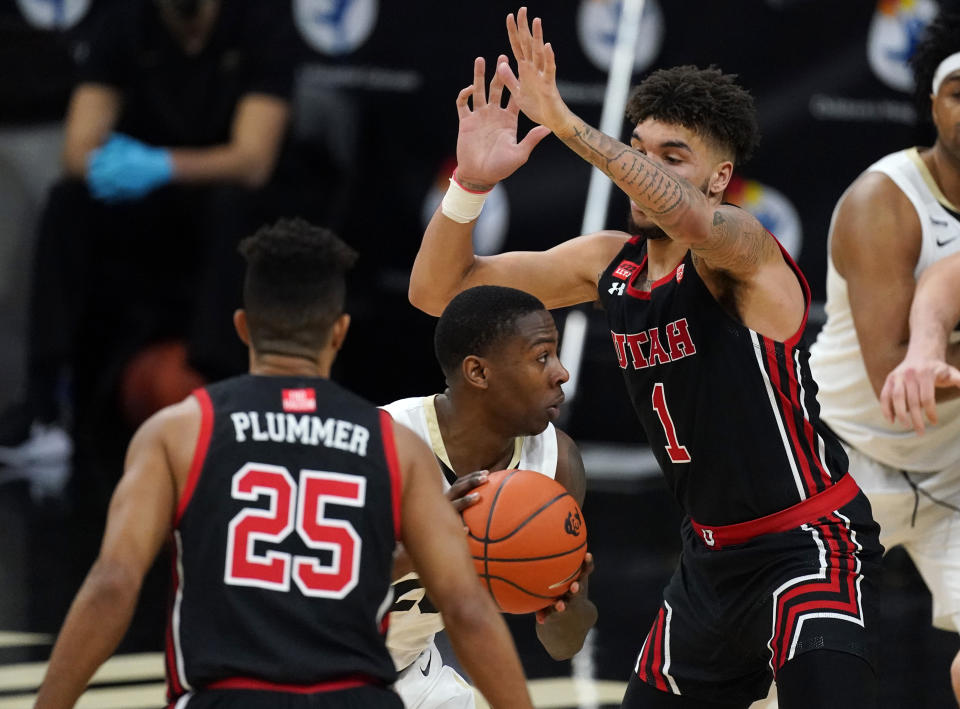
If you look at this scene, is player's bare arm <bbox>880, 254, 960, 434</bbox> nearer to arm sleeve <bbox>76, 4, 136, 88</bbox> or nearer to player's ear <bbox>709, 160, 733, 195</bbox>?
player's ear <bbox>709, 160, 733, 195</bbox>

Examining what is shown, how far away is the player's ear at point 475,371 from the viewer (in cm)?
402

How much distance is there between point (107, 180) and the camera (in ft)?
27.9

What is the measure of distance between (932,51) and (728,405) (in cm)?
177

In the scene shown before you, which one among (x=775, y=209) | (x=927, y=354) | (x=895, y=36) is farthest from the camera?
(x=775, y=209)

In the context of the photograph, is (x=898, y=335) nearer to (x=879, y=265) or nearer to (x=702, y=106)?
(x=879, y=265)

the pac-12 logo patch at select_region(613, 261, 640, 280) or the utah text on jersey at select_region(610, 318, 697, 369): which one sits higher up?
the pac-12 logo patch at select_region(613, 261, 640, 280)

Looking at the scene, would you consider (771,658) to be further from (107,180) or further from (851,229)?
(107,180)

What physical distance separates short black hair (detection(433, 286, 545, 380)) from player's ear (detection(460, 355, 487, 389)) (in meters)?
0.02

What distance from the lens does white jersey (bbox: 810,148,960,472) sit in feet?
15.4

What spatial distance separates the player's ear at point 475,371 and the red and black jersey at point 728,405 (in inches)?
15.5

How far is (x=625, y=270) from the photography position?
13.8 ft

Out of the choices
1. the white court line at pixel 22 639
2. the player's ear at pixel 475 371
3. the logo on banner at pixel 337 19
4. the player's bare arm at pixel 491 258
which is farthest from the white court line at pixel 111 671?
the logo on banner at pixel 337 19

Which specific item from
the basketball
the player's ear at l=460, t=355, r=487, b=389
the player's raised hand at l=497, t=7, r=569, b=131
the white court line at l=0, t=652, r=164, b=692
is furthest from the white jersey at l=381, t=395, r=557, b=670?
the white court line at l=0, t=652, r=164, b=692

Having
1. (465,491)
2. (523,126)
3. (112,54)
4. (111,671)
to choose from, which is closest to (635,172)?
(465,491)
